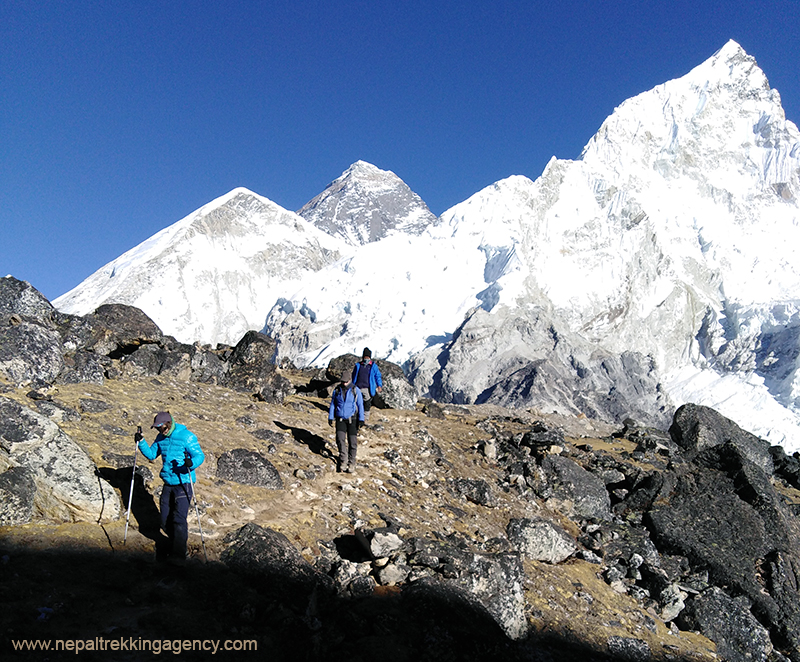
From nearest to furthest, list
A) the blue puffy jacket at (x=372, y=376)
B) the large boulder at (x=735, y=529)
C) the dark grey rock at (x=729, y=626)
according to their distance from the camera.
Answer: the dark grey rock at (x=729, y=626)
the large boulder at (x=735, y=529)
the blue puffy jacket at (x=372, y=376)

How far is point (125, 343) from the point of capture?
17953 millimetres

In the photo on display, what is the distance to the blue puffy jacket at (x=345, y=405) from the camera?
1261cm

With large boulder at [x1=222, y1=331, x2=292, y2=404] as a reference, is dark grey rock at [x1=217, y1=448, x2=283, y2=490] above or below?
below

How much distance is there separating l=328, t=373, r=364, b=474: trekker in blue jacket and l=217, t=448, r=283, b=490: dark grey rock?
5.40 feet

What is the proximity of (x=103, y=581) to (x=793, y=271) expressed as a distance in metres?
201

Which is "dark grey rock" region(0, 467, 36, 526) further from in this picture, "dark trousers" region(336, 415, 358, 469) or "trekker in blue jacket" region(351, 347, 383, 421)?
"trekker in blue jacket" region(351, 347, 383, 421)

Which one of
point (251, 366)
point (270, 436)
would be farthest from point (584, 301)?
point (270, 436)

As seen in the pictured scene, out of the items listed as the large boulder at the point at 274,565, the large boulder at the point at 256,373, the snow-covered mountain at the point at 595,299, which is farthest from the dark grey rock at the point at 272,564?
the snow-covered mountain at the point at 595,299

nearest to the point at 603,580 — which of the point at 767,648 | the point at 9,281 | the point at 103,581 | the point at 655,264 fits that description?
the point at 767,648

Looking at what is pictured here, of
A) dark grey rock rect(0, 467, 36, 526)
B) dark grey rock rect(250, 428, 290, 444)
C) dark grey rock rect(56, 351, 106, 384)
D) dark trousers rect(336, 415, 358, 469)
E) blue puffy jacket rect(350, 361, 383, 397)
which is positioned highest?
dark grey rock rect(56, 351, 106, 384)

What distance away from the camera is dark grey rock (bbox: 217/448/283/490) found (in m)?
11.2

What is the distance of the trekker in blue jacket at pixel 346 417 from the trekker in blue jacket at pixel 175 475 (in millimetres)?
4217

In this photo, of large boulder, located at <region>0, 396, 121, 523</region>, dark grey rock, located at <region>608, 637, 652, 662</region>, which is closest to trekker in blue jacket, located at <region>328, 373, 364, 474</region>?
large boulder, located at <region>0, 396, 121, 523</region>

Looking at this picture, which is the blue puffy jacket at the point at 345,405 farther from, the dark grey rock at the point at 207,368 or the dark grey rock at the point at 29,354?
the dark grey rock at the point at 207,368
